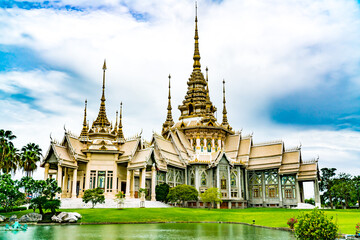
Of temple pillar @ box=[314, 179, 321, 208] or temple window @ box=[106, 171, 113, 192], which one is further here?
temple pillar @ box=[314, 179, 321, 208]

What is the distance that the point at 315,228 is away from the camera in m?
14.9

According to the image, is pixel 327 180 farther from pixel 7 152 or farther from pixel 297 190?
pixel 7 152

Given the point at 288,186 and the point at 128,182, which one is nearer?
the point at 128,182

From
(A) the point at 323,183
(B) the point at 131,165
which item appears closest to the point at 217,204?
(B) the point at 131,165

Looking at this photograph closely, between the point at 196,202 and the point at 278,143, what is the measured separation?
16.7 meters

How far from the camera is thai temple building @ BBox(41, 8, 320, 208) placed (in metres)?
42.9

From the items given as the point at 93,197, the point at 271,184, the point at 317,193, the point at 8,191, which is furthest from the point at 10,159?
the point at 317,193

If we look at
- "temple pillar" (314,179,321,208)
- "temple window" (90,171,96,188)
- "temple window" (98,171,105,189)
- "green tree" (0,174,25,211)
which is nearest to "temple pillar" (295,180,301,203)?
"temple pillar" (314,179,321,208)

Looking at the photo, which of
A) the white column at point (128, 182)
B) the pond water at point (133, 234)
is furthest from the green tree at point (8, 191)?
the white column at point (128, 182)

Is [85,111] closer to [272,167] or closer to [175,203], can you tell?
[175,203]

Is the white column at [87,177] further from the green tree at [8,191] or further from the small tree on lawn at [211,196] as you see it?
the small tree on lawn at [211,196]

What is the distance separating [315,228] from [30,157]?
3815cm

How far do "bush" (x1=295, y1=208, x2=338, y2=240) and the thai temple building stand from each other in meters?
28.5

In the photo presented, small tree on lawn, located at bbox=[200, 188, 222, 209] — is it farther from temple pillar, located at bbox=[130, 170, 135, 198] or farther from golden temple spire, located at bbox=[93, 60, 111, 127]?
golden temple spire, located at bbox=[93, 60, 111, 127]
